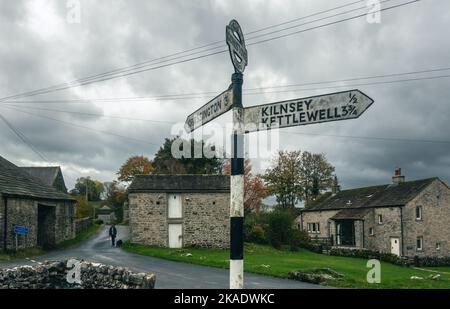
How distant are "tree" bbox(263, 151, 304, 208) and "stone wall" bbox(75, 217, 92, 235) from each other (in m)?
24.5

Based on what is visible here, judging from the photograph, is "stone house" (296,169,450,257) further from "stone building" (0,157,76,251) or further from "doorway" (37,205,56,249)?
"doorway" (37,205,56,249)

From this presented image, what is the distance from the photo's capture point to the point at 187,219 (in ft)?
111

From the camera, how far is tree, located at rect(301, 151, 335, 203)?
218ft

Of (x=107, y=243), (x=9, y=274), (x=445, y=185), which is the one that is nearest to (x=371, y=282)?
(x=9, y=274)

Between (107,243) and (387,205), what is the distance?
25867mm

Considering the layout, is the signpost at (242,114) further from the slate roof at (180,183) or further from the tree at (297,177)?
the tree at (297,177)

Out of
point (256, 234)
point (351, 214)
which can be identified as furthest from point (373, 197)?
point (256, 234)

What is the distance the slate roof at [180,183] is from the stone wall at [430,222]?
18.2m

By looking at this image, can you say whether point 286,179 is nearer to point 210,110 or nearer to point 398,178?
point 398,178

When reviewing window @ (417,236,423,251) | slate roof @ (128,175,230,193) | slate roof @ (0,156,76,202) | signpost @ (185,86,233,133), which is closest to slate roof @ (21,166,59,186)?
slate roof @ (0,156,76,202)

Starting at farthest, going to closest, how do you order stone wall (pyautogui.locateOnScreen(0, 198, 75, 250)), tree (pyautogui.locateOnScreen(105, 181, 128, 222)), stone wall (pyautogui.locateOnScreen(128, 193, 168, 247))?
tree (pyautogui.locateOnScreen(105, 181, 128, 222)) < stone wall (pyautogui.locateOnScreen(128, 193, 168, 247)) < stone wall (pyautogui.locateOnScreen(0, 198, 75, 250))

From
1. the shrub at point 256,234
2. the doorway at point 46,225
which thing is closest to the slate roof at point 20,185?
the doorway at point 46,225

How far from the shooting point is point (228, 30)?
5.64 metres
